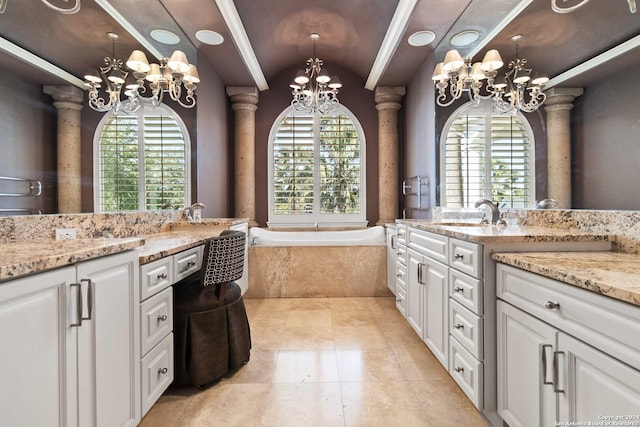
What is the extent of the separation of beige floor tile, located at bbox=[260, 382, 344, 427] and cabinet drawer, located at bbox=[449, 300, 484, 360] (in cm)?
72

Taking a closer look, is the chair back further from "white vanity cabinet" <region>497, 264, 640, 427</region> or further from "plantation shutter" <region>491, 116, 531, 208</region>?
"plantation shutter" <region>491, 116, 531, 208</region>

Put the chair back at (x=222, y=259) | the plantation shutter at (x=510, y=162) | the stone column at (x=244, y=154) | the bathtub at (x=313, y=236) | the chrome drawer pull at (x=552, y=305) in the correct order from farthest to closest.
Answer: the stone column at (x=244, y=154) < the bathtub at (x=313, y=236) < the plantation shutter at (x=510, y=162) < the chair back at (x=222, y=259) < the chrome drawer pull at (x=552, y=305)

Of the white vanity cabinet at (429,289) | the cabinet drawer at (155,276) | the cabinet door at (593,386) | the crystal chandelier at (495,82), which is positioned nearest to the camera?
the cabinet door at (593,386)

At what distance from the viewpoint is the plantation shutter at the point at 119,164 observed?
1.96 metres

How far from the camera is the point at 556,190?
1.81m

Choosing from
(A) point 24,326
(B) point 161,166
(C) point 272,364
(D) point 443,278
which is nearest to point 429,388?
(D) point 443,278

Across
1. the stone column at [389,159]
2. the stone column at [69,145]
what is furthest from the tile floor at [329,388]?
the stone column at [389,159]

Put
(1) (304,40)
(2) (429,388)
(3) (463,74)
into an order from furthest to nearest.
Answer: (1) (304,40)
(3) (463,74)
(2) (429,388)

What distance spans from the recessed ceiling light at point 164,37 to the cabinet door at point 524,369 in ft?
10.1

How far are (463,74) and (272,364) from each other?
106 inches

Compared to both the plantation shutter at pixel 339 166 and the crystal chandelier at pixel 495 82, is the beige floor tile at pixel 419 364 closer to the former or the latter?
the crystal chandelier at pixel 495 82

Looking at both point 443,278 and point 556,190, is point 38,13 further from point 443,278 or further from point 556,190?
point 556,190

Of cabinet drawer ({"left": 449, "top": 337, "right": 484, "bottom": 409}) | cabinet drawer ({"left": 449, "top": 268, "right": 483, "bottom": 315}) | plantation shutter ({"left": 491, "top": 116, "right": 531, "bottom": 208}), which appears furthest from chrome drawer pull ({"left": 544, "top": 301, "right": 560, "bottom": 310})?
plantation shutter ({"left": 491, "top": 116, "right": 531, "bottom": 208})

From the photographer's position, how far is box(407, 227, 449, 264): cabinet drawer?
5.94 ft
